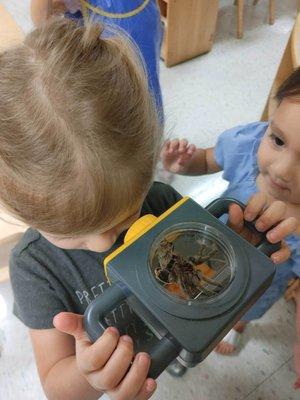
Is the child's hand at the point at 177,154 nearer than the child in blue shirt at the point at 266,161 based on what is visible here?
No

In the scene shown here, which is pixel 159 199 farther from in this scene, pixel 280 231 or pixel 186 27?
pixel 186 27

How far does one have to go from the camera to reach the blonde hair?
380mm

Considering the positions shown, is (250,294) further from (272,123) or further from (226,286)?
(272,123)

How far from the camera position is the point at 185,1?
1.65m

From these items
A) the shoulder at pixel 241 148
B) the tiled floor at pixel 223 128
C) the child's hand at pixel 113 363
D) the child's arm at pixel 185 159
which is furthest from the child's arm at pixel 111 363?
the tiled floor at pixel 223 128

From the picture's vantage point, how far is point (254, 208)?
469 millimetres

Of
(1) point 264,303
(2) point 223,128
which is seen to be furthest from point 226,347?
(2) point 223,128

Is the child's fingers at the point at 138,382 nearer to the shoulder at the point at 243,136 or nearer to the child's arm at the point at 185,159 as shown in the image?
the child's arm at the point at 185,159

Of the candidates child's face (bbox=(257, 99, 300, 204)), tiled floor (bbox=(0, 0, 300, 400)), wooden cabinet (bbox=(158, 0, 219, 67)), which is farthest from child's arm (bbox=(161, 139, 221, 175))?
wooden cabinet (bbox=(158, 0, 219, 67))

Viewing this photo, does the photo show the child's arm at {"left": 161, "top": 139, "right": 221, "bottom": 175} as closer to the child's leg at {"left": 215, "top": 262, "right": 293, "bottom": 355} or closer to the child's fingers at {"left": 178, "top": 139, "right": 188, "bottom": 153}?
the child's fingers at {"left": 178, "top": 139, "right": 188, "bottom": 153}

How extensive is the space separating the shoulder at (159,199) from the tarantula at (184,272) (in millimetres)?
258

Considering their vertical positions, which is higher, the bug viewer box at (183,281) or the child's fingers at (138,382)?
the bug viewer box at (183,281)

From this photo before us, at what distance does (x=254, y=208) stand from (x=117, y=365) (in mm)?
256

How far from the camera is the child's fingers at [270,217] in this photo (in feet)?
1.49
